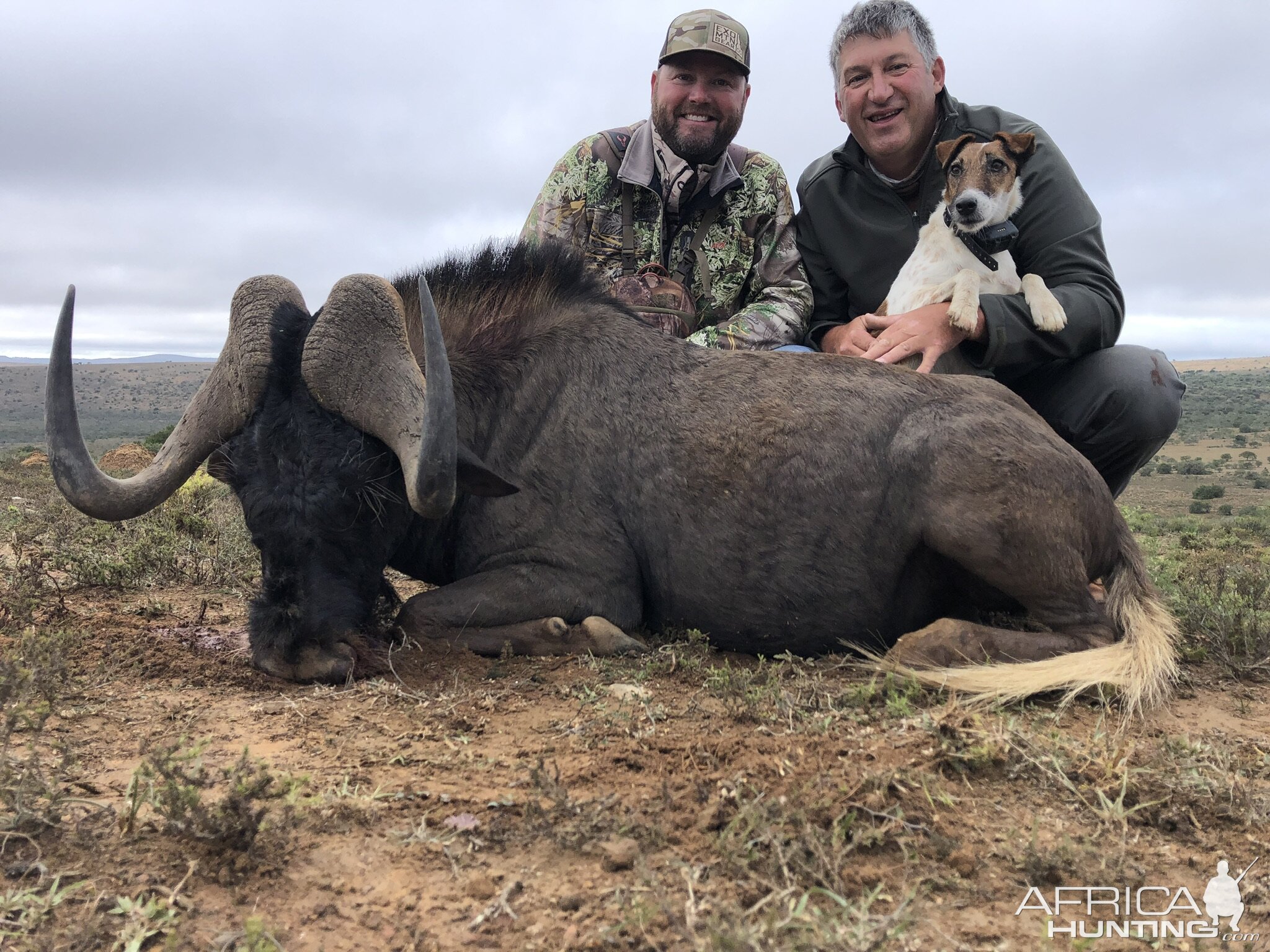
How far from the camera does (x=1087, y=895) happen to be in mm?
2047

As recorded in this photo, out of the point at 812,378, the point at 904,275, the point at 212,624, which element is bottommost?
the point at 212,624

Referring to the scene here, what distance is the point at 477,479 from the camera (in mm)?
3738

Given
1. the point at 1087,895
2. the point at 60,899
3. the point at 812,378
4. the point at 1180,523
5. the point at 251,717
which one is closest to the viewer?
the point at 60,899

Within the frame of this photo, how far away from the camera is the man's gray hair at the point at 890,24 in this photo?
18.3ft

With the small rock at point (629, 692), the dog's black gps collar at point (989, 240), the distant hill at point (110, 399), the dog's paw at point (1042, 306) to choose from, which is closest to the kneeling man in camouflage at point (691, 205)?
the dog's black gps collar at point (989, 240)

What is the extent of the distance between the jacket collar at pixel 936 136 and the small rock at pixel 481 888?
5.27 metres

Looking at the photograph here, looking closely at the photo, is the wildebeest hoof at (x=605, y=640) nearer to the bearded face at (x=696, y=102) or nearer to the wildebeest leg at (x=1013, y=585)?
the wildebeest leg at (x=1013, y=585)

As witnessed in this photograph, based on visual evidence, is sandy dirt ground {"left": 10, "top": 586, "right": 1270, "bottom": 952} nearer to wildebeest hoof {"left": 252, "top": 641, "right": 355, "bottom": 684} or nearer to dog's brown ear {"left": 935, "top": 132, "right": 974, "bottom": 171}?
wildebeest hoof {"left": 252, "top": 641, "right": 355, "bottom": 684}

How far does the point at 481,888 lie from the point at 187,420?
8.68ft

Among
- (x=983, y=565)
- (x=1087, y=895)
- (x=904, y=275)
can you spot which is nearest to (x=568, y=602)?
(x=983, y=565)

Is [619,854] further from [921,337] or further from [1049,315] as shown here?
[1049,315]

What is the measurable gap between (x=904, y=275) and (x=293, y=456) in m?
3.68

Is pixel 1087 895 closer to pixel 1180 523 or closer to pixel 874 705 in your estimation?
pixel 874 705

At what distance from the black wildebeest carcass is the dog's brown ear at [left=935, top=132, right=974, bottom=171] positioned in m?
1.70
